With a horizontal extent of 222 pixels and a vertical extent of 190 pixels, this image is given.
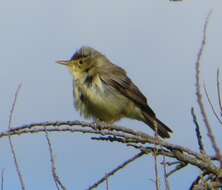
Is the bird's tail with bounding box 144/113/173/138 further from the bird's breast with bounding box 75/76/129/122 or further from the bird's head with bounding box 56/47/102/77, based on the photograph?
the bird's head with bounding box 56/47/102/77

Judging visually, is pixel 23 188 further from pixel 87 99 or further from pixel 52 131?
pixel 87 99

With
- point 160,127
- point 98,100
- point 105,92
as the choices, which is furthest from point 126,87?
point 98,100

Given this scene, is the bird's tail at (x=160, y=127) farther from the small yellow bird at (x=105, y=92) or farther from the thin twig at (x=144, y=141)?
the thin twig at (x=144, y=141)

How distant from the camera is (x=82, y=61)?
35.3ft

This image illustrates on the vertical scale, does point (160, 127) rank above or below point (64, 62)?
below

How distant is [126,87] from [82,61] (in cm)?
78

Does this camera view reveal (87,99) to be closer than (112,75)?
Yes

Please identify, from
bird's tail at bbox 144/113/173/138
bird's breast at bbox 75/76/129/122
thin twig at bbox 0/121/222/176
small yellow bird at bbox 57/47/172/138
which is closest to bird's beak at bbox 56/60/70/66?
small yellow bird at bbox 57/47/172/138

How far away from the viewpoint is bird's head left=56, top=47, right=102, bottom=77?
10.4 metres

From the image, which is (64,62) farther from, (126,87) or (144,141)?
(144,141)

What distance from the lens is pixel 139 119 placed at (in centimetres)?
1035

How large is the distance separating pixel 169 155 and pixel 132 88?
20.0 ft

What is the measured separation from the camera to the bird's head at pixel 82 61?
1042 centimetres

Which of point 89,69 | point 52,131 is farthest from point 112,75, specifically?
point 52,131
